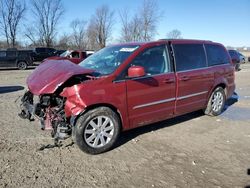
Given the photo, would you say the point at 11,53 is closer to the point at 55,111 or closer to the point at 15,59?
the point at 15,59

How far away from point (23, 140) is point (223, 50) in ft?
17.1

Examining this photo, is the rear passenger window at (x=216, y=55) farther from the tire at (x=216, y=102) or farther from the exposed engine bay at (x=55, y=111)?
the exposed engine bay at (x=55, y=111)

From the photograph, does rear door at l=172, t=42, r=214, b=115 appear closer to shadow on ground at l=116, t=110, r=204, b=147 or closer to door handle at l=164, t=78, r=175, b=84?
door handle at l=164, t=78, r=175, b=84

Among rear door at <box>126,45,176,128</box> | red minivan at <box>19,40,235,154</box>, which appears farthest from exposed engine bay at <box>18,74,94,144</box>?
rear door at <box>126,45,176,128</box>

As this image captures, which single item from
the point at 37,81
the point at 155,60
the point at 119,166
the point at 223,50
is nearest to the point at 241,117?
the point at 223,50

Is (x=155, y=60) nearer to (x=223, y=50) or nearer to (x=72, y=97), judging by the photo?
(x=72, y=97)

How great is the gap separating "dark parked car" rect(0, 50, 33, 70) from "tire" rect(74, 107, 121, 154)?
19789mm

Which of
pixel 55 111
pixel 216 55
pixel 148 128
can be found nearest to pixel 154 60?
pixel 148 128

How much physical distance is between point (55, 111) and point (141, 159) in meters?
1.61

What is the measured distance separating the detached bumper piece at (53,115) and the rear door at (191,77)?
2.33 m

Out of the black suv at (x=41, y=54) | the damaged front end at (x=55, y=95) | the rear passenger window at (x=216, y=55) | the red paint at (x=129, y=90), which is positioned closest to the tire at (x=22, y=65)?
the black suv at (x=41, y=54)

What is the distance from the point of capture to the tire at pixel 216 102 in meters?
6.52

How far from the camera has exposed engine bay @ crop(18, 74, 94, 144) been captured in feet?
14.3

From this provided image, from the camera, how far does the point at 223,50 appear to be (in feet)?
22.6
